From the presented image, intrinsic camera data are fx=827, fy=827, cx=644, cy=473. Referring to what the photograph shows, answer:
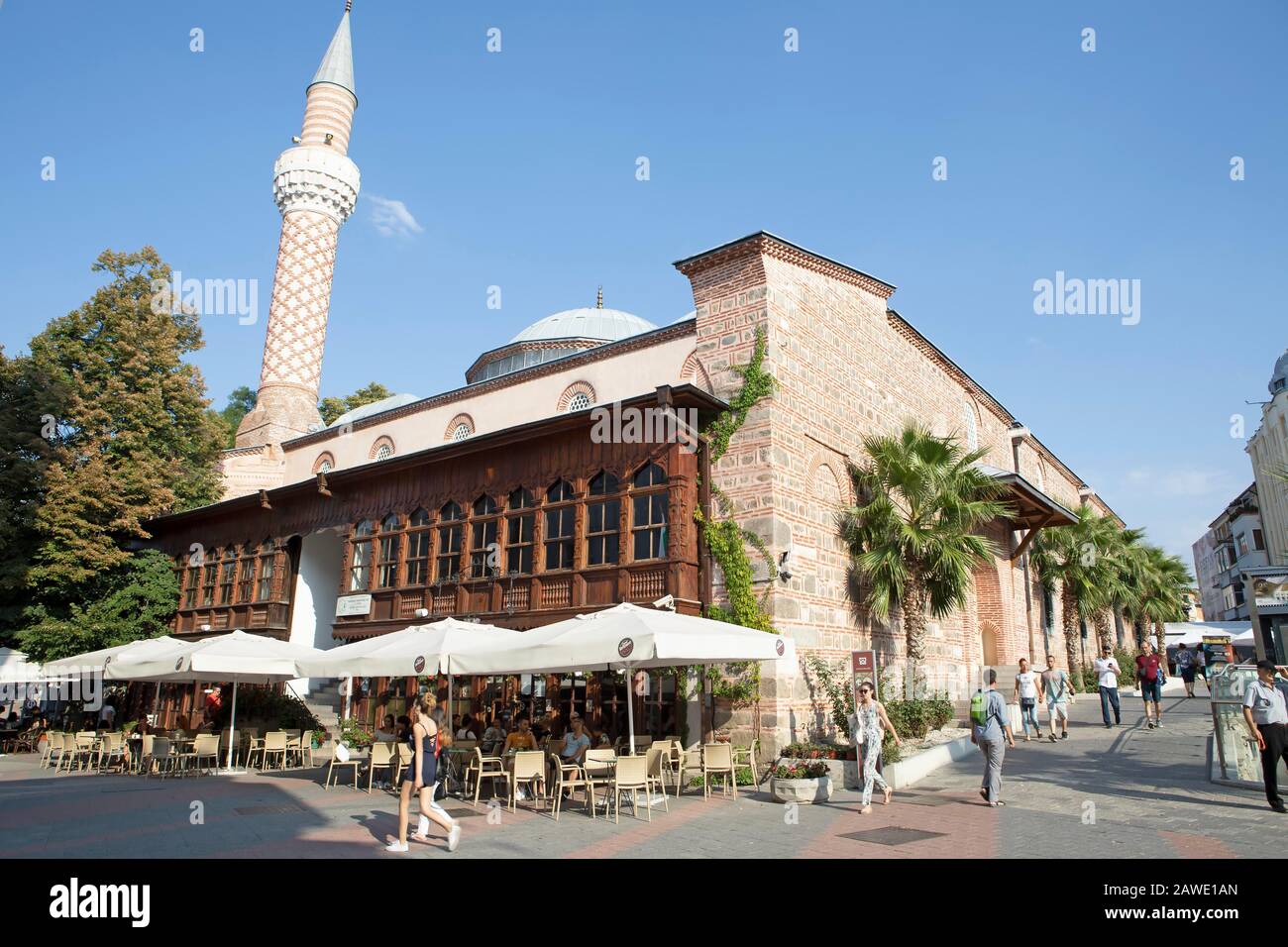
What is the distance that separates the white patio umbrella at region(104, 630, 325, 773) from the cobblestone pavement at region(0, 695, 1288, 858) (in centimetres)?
211

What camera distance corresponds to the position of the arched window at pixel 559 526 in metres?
16.3

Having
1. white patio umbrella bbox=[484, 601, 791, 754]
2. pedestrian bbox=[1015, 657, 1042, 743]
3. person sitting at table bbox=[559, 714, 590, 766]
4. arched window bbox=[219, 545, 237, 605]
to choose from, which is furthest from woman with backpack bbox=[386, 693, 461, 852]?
arched window bbox=[219, 545, 237, 605]

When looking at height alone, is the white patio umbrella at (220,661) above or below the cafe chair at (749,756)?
above

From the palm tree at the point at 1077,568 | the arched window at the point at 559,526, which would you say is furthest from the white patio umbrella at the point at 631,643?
the palm tree at the point at 1077,568

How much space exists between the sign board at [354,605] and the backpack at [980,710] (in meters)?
14.7

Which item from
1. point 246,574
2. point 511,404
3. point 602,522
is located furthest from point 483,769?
point 246,574

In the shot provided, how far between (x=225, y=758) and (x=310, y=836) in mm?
11981

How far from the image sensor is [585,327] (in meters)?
26.9

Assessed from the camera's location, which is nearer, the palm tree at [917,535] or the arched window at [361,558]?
the palm tree at [917,535]

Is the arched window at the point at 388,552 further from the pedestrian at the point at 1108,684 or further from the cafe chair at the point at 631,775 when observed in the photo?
the pedestrian at the point at 1108,684

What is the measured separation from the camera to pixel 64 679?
25.0m

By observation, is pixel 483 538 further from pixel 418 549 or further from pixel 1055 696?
pixel 1055 696
